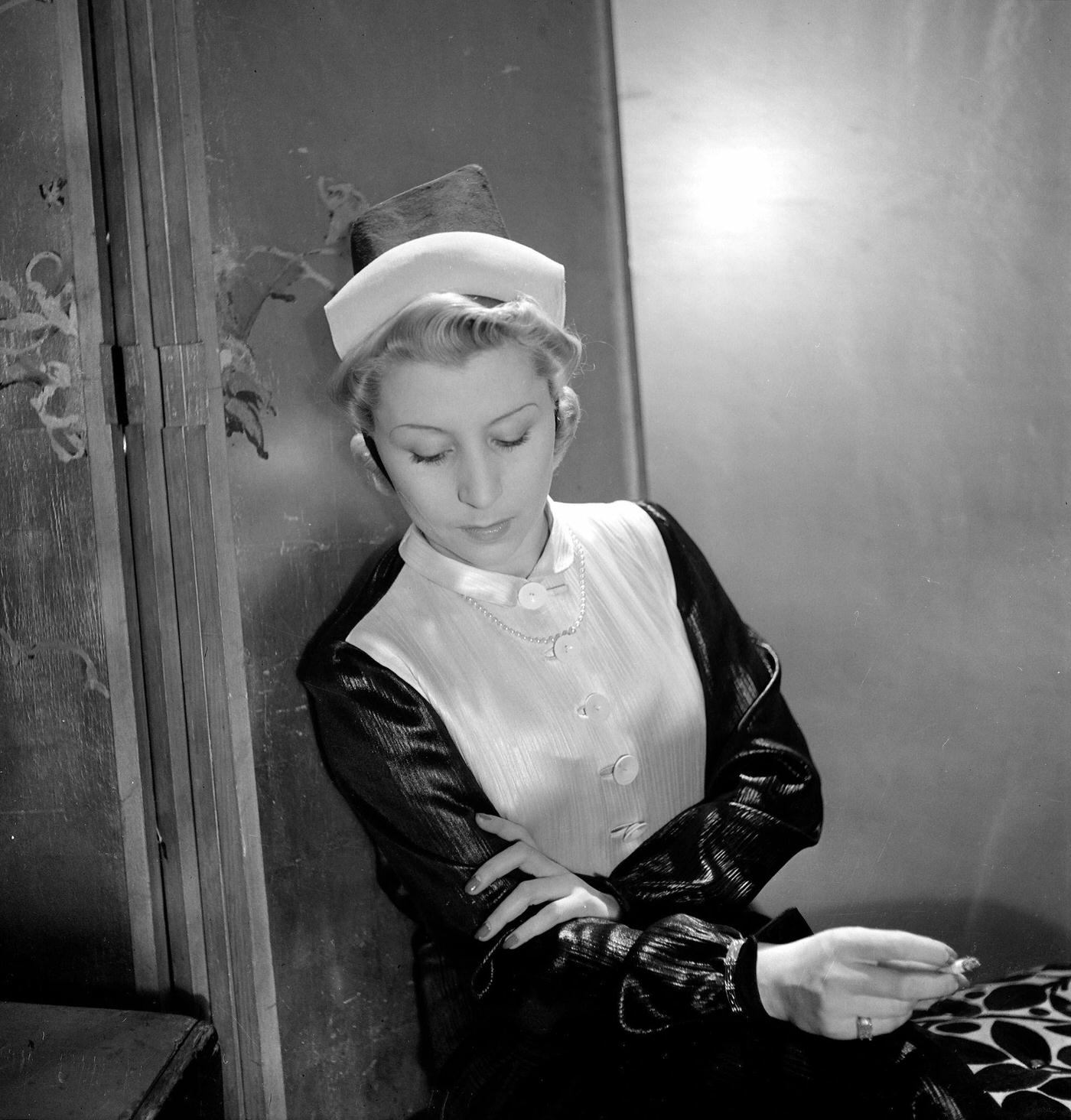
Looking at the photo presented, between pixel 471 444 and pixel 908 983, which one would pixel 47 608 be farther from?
pixel 908 983

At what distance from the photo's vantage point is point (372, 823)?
1190mm

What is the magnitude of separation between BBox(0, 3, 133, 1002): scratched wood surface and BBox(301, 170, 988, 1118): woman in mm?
285

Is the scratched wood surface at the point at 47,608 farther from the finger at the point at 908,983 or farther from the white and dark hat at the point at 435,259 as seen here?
the finger at the point at 908,983

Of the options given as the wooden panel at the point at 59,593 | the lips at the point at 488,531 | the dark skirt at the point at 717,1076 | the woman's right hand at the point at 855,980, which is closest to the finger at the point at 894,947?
the woman's right hand at the point at 855,980

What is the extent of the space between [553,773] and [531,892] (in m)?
0.14

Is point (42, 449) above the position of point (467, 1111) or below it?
above

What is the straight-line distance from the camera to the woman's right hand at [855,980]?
37.5 inches

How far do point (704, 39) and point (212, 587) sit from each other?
0.89 meters

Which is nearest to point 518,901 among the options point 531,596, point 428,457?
point 531,596

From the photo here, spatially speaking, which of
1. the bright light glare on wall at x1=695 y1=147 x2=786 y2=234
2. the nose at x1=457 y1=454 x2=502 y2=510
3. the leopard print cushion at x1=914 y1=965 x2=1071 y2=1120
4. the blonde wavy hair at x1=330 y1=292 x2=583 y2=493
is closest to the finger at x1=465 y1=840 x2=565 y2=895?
the nose at x1=457 y1=454 x2=502 y2=510

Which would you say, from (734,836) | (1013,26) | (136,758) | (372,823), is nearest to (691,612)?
(734,836)

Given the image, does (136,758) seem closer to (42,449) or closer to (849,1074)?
(42,449)

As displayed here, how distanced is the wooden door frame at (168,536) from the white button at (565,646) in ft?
1.20

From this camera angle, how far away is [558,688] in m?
1.23
